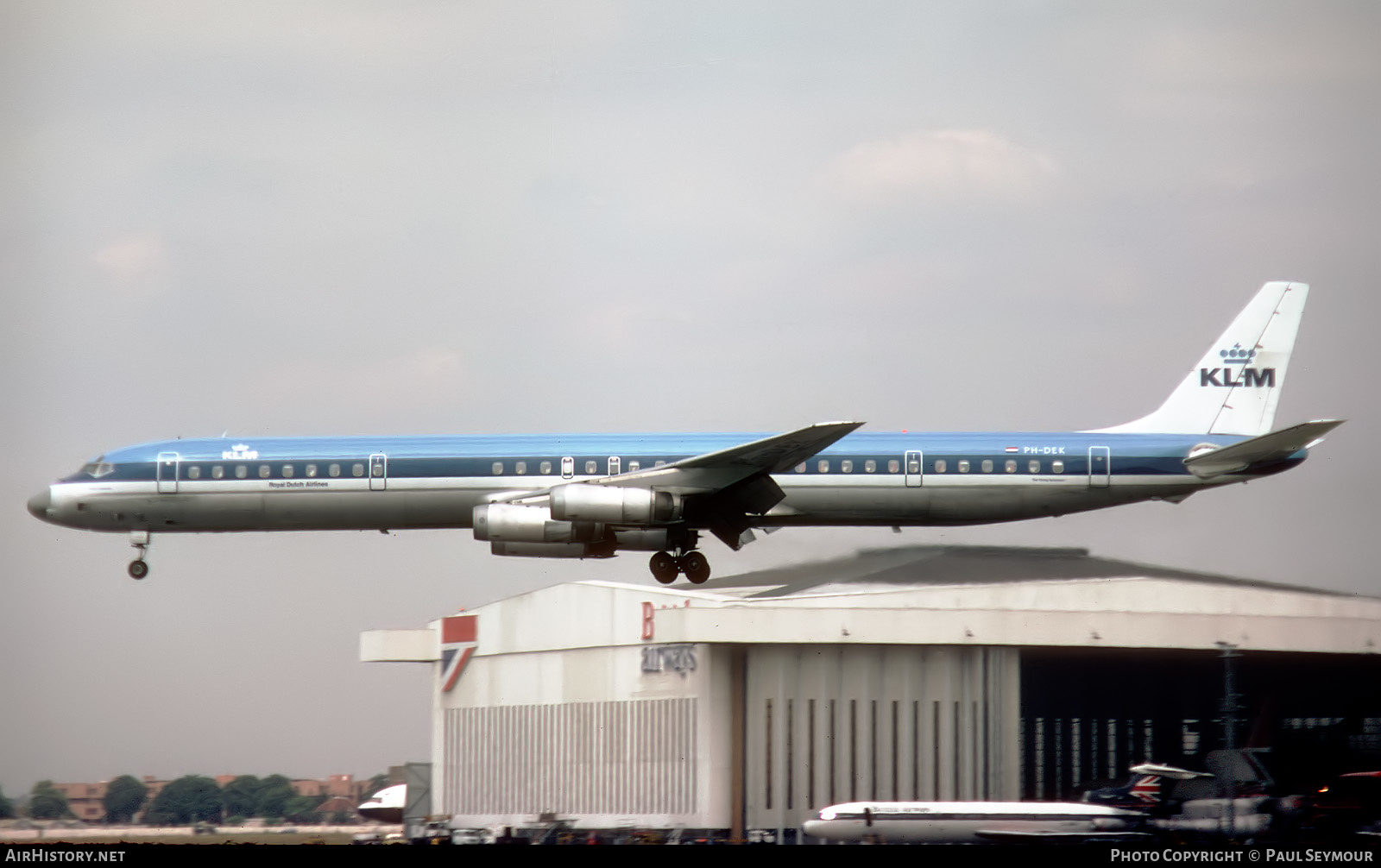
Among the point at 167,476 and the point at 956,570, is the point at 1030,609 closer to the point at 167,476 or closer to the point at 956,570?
the point at 956,570

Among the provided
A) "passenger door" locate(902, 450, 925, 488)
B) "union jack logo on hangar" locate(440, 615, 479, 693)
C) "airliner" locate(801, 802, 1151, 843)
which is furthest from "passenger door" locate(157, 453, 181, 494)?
"union jack logo on hangar" locate(440, 615, 479, 693)

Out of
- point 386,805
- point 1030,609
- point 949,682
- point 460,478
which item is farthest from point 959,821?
point 386,805

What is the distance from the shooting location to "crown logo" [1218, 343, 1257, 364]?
55.8 meters

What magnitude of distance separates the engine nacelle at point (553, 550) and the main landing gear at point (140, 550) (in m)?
10.3

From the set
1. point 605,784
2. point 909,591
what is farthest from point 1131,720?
point 605,784

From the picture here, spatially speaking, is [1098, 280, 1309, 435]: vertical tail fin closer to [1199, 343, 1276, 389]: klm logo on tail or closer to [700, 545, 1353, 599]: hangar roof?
[1199, 343, 1276, 389]: klm logo on tail

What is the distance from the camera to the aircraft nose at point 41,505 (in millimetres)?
48281

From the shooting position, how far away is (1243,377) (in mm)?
55500

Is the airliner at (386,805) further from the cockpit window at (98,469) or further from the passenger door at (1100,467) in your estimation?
the passenger door at (1100,467)

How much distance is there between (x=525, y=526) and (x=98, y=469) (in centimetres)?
1314

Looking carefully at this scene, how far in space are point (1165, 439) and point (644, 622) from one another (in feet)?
73.5

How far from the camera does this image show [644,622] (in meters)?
64.2

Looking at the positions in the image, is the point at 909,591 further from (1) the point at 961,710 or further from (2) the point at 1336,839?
(2) the point at 1336,839

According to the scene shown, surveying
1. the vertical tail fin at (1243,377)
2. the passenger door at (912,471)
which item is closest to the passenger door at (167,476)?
the passenger door at (912,471)
